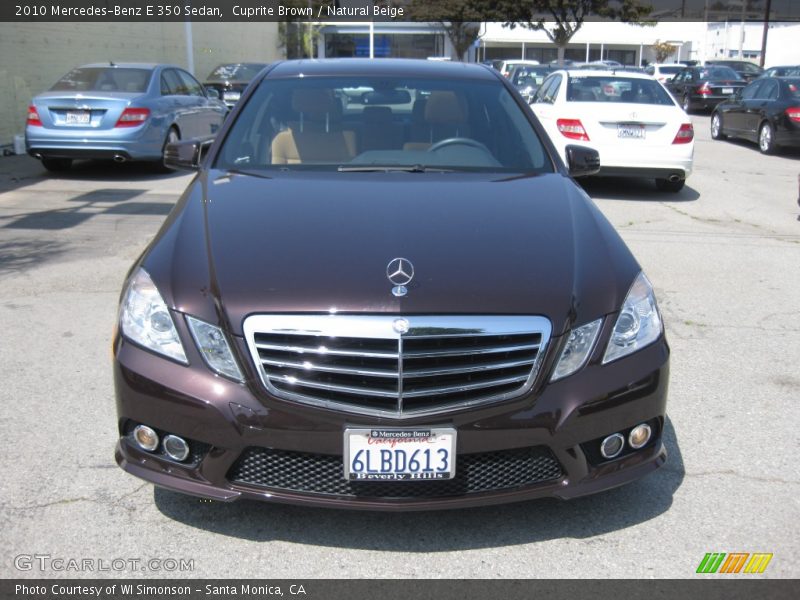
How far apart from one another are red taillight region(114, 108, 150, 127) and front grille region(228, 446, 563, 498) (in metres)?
9.86

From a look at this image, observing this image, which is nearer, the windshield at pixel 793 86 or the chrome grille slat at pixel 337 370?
the chrome grille slat at pixel 337 370

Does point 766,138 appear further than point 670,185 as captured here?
Yes

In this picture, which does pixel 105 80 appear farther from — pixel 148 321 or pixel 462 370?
pixel 462 370

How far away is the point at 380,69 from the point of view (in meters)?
5.13

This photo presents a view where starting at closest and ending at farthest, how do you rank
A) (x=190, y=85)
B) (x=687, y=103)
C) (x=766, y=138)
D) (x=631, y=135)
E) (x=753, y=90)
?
1. (x=631, y=135)
2. (x=190, y=85)
3. (x=766, y=138)
4. (x=753, y=90)
5. (x=687, y=103)

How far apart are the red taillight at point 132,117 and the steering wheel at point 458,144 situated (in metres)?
8.34

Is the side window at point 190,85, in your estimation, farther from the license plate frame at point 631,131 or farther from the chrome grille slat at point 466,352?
the chrome grille slat at point 466,352

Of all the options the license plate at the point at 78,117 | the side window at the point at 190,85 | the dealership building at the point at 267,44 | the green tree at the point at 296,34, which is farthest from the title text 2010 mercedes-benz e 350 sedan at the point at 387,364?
the green tree at the point at 296,34

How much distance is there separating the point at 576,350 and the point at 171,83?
11499 millimetres

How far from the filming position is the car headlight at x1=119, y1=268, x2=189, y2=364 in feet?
10.1

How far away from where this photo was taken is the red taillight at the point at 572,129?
1133cm

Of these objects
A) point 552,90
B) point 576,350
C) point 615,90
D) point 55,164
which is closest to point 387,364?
point 576,350

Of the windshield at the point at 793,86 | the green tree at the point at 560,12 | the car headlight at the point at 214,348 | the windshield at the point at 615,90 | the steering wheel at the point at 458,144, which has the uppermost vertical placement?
the green tree at the point at 560,12
